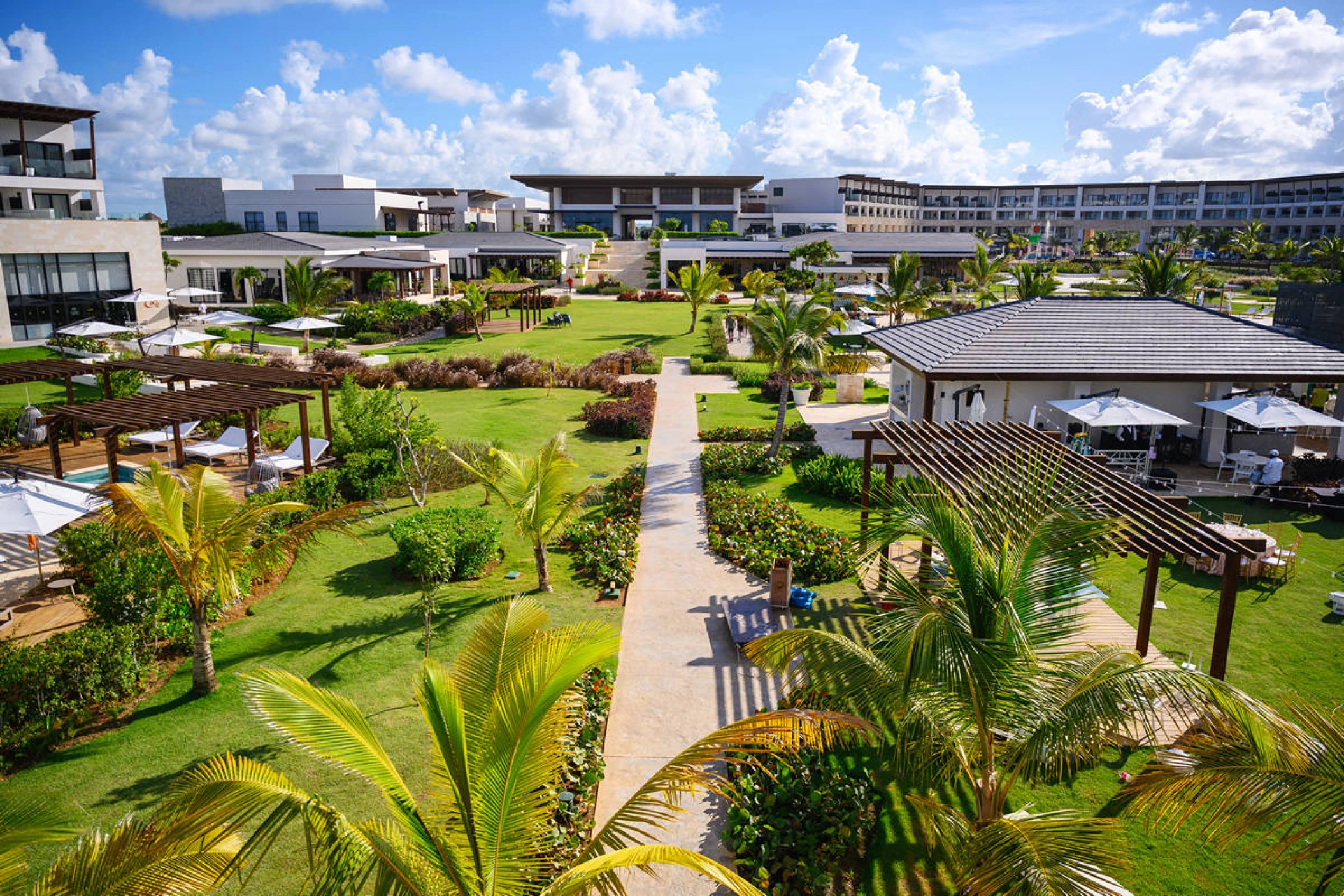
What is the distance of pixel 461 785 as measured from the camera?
18.1 ft

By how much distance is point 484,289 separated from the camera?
141 feet

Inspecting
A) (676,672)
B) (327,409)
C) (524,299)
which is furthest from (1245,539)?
(524,299)

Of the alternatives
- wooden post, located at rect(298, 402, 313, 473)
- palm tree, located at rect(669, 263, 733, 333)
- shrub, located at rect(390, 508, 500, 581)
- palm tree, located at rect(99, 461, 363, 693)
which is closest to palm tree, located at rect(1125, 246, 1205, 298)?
palm tree, located at rect(669, 263, 733, 333)

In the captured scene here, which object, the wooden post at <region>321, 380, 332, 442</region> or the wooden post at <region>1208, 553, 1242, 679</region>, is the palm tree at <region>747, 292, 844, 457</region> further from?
the wooden post at <region>1208, 553, 1242, 679</region>

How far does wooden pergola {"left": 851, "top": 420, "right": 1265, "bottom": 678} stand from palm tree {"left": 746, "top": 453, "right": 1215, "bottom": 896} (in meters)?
0.76

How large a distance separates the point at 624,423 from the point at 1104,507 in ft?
51.3

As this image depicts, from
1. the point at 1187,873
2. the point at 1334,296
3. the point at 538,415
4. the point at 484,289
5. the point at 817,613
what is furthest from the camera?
the point at 484,289

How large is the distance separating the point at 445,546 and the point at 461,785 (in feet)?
28.8

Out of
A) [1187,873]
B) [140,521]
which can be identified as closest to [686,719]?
[1187,873]

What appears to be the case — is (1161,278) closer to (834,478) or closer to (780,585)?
(834,478)

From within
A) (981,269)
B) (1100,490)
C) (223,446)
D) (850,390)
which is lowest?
(223,446)

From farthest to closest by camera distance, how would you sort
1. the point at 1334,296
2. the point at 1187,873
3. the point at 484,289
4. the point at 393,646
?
the point at 484,289
the point at 1334,296
the point at 393,646
the point at 1187,873

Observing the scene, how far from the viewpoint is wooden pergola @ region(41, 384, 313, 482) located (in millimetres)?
16062

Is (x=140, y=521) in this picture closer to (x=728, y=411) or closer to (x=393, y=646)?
(x=393, y=646)
